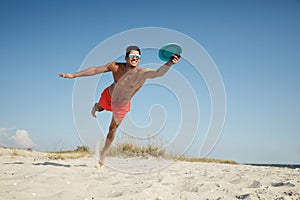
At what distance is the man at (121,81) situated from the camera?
5.37 meters

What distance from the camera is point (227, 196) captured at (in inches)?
128

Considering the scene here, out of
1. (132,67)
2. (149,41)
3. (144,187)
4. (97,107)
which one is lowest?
(144,187)

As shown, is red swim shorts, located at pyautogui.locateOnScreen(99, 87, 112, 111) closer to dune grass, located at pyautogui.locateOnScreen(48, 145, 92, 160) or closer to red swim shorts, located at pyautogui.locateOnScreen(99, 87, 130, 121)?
red swim shorts, located at pyautogui.locateOnScreen(99, 87, 130, 121)

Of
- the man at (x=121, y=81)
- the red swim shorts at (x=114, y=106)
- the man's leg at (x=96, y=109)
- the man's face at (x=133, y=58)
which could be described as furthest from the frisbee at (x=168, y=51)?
the man's leg at (x=96, y=109)

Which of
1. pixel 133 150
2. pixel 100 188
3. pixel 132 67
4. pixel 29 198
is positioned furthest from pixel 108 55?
pixel 133 150

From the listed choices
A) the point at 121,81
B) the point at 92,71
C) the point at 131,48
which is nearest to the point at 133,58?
the point at 131,48

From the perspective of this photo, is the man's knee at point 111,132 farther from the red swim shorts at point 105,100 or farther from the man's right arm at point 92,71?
the man's right arm at point 92,71

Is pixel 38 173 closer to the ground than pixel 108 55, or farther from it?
closer to the ground

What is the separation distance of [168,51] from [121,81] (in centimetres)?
134

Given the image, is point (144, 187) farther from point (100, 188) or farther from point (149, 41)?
point (149, 41)

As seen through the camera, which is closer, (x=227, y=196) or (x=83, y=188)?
(x=227, y=196)

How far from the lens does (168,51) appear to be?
4602 millimetres

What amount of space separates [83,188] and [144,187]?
29.6 inches

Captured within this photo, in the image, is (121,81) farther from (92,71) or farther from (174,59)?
(174,59)
